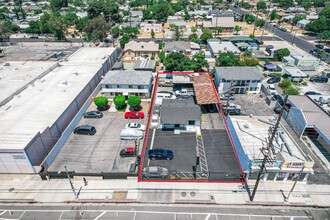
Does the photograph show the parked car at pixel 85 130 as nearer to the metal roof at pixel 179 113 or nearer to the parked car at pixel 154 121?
the parked car at pixel 154 121

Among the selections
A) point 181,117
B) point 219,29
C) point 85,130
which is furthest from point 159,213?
point 219,29

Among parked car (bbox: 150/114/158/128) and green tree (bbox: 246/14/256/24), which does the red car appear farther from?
green tree (bbox: 246/14/256/24)

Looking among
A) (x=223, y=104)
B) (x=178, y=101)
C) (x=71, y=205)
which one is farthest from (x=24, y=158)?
(x=223, y=104)

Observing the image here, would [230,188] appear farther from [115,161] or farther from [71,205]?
[71,205]

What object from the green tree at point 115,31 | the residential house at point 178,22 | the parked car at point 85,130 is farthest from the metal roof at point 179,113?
the residential house at point 178,22

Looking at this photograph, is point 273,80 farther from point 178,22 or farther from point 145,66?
point 178,22

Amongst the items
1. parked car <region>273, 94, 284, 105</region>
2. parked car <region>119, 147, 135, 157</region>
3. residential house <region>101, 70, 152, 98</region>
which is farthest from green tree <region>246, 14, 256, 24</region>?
parked car <region>119, 147, 135, 157</region>

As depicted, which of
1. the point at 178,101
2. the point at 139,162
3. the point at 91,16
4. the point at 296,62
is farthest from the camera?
the point at 91,16
